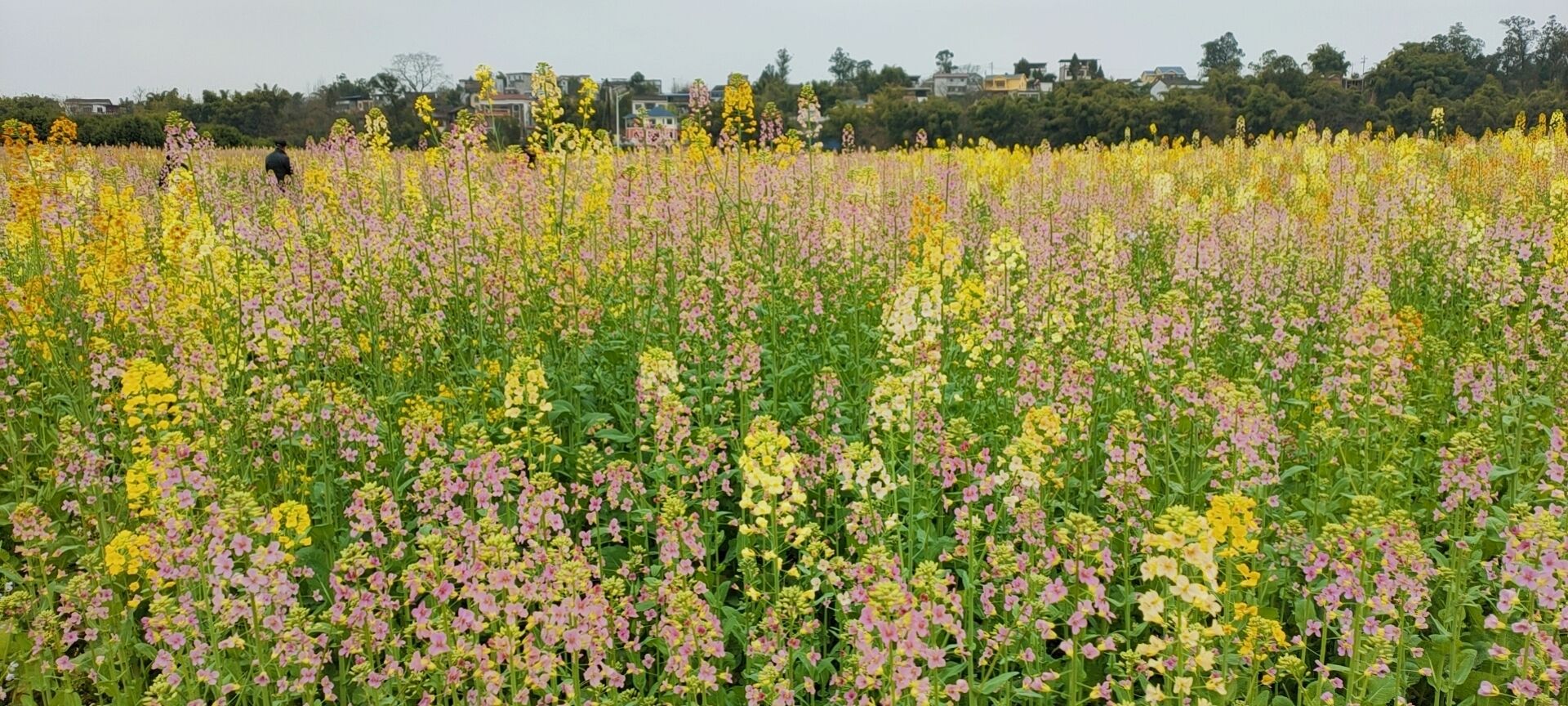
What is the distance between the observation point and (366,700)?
3176 mm

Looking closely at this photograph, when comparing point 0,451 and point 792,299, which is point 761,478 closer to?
point 792,299

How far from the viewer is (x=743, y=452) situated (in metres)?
3.80

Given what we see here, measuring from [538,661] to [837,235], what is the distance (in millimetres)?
Answer: 4652

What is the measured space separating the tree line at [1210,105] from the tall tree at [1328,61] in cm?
5

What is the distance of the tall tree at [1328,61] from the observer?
3441cm

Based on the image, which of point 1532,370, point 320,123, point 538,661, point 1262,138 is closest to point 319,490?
point 538,661

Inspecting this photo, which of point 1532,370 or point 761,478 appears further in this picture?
point 1532,370

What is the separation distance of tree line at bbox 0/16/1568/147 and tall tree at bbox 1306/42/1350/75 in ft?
0.18

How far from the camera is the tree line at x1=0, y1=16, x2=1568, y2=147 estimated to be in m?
26.5

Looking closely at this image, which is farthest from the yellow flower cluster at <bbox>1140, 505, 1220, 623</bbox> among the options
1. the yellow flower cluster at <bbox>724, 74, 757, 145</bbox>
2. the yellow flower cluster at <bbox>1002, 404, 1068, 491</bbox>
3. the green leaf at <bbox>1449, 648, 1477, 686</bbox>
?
the yellow flower cluster at <bbox>724, 74, 757, 145</bbox>

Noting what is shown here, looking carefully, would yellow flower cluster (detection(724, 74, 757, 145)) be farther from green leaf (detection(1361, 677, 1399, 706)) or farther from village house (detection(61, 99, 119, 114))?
village house (detection(61, 99, 119, 114))

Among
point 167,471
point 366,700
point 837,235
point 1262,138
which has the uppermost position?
point 1262,138

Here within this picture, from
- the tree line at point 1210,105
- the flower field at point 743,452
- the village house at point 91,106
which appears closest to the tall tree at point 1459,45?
the tree line at point 1210,105

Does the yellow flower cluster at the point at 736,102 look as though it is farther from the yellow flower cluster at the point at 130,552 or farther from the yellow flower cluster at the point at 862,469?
the yellow flower cluster at the point at 130,552
